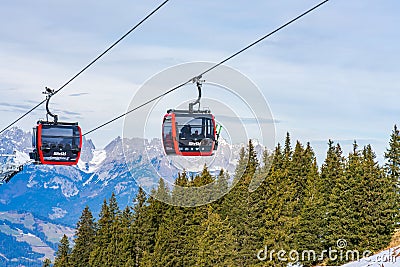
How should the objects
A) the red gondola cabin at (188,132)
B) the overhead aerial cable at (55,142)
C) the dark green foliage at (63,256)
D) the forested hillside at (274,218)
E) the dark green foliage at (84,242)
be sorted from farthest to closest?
the dark green foliage at (63,256) → the dark green foliage at (84,242) → the forested hillside at (274,218) → the overhead aerial cable at (55,142) → the red gondola cabin at (188,132)

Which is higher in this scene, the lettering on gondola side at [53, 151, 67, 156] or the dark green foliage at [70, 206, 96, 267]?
the lettering on gondola side at [53, 151, 67, 156]

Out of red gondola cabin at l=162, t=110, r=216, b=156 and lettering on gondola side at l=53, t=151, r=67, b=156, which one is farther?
lettering on gondola side at l=53, t=151, r=67, b=156

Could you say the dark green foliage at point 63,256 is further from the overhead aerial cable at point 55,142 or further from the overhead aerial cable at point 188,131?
the overhead aerial cable at point 188,131

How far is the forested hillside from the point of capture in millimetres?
67438

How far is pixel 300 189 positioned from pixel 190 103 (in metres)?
56.8

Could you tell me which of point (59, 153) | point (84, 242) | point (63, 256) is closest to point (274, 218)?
point (59, 153)

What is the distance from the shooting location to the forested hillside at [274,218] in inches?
2655

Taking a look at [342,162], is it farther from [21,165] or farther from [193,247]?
[21,165]

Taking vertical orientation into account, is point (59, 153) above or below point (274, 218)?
above

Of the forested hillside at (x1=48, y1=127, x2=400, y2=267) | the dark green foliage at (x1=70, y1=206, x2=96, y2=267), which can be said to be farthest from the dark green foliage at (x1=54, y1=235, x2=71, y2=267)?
the forested hillside at (x1=48, y1=127, x2=400, y2=267)

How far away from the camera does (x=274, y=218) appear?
71.8 m

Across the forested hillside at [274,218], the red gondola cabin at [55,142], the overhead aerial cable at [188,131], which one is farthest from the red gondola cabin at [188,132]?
the forested hillside at [274,218]

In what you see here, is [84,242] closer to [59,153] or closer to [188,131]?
[59,153]

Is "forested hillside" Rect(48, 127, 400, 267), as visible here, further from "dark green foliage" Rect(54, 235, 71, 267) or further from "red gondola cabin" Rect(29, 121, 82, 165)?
"red gondola cabin" Rect(29, 121, 82, 165)
